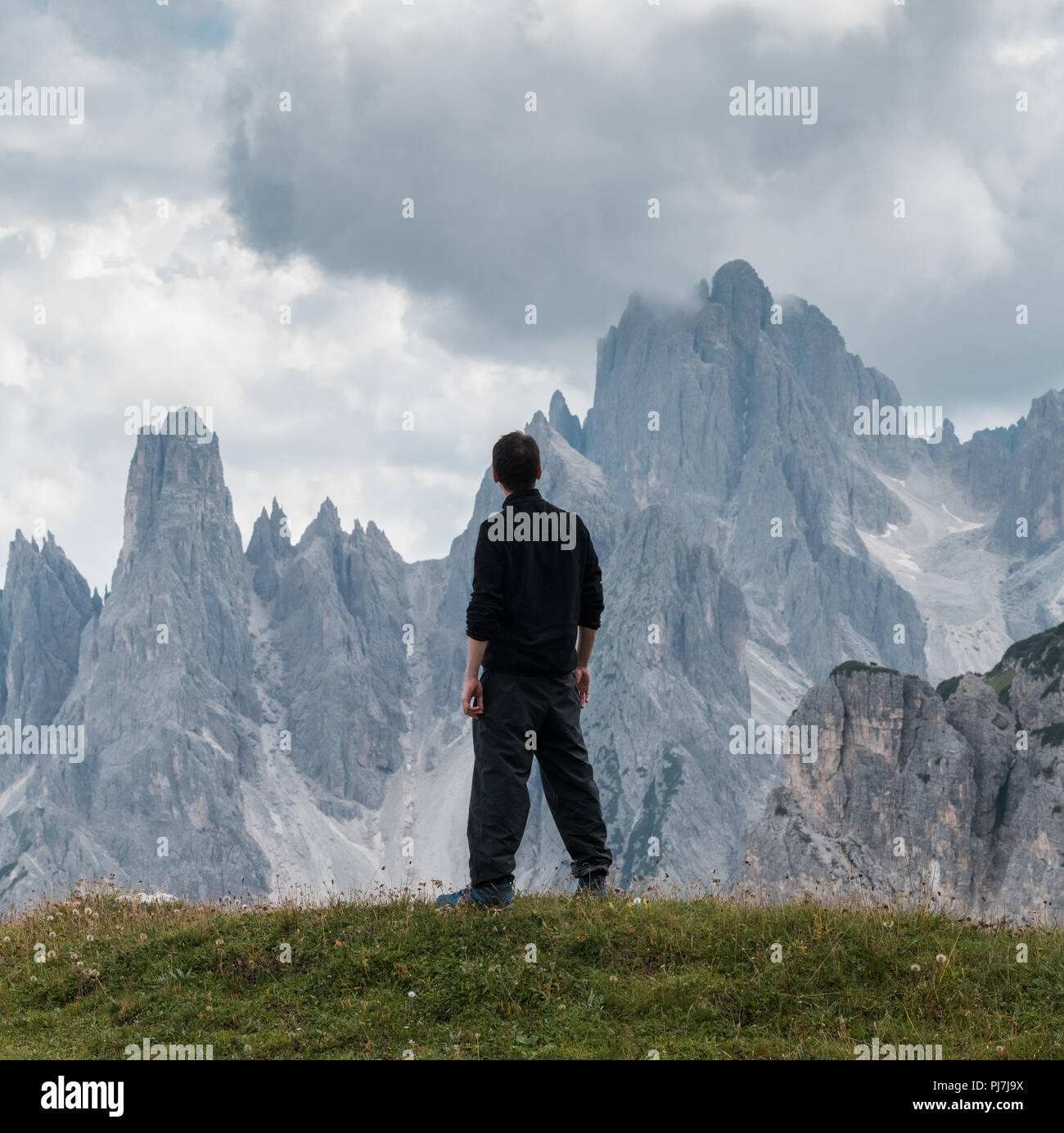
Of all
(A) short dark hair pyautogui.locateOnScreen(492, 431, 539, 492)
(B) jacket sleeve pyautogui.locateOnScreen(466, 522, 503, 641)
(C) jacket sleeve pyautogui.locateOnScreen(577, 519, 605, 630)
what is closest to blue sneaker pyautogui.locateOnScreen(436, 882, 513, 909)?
(B) jacket sleeve pyautogui.locateOnScreen(466, 522, 503, 641)

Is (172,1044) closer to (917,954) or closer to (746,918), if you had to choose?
(746,918)

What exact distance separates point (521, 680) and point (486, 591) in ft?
3.08

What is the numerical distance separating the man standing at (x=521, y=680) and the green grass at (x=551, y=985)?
0.56 m

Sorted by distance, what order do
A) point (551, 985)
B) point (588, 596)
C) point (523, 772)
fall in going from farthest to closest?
1. point (588, 596)
2. point (523, 772)
3. point (551, 985)

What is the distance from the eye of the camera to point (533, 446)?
9680mm

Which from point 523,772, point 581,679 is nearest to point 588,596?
point 581,679

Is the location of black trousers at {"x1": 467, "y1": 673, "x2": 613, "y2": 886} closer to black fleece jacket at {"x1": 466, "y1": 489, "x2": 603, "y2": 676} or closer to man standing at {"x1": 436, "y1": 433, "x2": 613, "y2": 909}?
man standing at {"x1": 436, "y1": 433, "x2": 613, "y2": 909}

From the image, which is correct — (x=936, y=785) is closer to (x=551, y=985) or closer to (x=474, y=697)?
(x=474, y=697)

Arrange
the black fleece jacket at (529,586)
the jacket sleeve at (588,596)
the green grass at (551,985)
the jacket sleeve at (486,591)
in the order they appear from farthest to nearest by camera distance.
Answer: the jacket sleeve at (588,596) < the black fleece jacket at (529,586) < the jacket sleeve at (486,591) < the green grass at (551,985)

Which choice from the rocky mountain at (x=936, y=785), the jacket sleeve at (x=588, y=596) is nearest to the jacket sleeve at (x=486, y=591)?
the jacket sleeve at (x=588, y=596)

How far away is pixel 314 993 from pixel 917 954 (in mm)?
4855

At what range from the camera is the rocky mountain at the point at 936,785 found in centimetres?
12962

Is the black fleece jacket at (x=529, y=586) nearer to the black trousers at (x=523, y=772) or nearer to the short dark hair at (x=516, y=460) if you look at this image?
the short dark hair at (x=516, y=460)

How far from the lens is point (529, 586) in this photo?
9.59 metres
